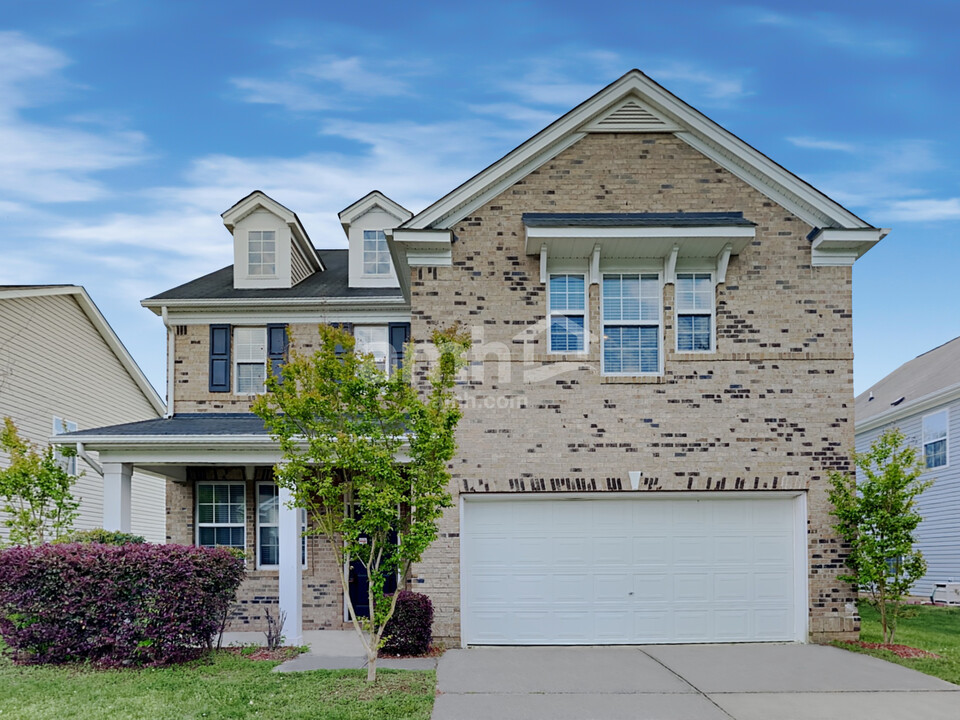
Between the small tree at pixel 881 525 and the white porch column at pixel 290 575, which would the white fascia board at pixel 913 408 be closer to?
the small tree at pixel 881 525

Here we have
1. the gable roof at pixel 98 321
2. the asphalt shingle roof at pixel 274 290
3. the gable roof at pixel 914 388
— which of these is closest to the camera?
the asphalt shingle roof at pixel 274 290

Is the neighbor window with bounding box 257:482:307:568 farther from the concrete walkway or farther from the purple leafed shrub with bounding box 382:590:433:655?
the purple leafed shrub with bounding box 382:590:433:655

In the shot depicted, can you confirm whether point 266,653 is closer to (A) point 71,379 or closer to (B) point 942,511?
(A) point 71,379

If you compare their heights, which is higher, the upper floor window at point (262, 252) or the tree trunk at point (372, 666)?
the upper floor window at point (262, 252)

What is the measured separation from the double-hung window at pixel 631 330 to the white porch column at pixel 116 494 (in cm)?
811

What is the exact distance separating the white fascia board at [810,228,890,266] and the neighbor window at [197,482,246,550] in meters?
10.7

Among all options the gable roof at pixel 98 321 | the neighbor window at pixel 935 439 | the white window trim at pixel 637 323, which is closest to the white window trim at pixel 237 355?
the gable roof at pixel 98 321

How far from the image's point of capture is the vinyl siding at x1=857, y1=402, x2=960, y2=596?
2142 cm

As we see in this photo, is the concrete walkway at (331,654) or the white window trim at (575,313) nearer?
the concrete walkway at (331,654)

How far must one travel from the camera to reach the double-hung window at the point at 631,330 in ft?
42.9

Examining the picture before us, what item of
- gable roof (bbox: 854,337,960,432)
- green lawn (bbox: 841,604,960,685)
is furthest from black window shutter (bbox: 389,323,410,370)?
gable roof (bbox: 854,337,960,432)

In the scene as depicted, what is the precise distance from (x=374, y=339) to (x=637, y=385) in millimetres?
6416

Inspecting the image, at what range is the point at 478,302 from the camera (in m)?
13.1

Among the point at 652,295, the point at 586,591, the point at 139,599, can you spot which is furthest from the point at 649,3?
the point at 139,599
